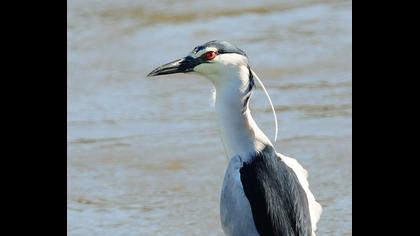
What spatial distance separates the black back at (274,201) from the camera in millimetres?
5066

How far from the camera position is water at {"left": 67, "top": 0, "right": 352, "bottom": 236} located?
6492mm

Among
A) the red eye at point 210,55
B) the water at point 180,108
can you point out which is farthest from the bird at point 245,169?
the water at point 180,108

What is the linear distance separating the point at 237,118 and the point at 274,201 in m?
0.47

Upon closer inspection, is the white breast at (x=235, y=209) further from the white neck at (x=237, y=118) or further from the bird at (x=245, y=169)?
the white neck at (x=237, y=118)

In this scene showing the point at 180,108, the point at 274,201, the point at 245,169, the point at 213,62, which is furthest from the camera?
the point at 180,108

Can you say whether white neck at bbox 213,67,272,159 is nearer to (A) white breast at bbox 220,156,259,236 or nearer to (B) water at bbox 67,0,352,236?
(A) white breast at bbox 220,156,259,236

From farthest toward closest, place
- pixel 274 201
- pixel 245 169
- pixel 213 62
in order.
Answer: pixel 213 62 → pixel 245 169 → pixel 274 201

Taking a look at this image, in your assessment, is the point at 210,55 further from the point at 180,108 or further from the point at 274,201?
the point at 180,108

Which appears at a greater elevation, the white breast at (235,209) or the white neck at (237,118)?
the white neck at (237,118)

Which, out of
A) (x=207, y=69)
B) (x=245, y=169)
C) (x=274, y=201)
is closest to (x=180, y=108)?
(x=207, y=69)

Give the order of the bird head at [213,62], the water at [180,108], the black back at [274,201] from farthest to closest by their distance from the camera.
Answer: the water at [180,108] < the bird head at [213,62] < the black back at [274,201]

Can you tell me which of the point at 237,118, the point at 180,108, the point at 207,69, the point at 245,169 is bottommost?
the point at 180,108

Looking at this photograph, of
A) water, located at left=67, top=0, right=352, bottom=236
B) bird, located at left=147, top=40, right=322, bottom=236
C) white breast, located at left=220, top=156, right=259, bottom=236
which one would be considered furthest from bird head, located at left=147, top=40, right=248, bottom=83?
water, located at left=67, top=0, right=352, bottom=236

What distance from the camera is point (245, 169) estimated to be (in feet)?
17.0
